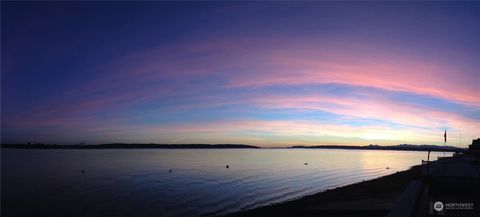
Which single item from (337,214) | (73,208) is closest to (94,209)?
(73,208)

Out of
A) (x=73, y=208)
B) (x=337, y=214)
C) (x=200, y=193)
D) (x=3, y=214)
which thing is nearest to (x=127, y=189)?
(x=200, y=193)

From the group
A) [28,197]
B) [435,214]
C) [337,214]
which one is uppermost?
[435,214]

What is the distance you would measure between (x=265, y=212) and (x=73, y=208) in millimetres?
17203

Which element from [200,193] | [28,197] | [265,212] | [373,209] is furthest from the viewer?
[200,193]

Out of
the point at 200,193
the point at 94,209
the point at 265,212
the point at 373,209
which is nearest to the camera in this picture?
the point at 373,209

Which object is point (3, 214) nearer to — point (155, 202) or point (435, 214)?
point (155, 202)

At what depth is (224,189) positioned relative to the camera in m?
45.5

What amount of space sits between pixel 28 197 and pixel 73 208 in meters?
9.86

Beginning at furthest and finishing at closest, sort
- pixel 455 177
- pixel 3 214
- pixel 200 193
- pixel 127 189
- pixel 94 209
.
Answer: pixel 127 189 → pixel 200 193 → pixel 94 209 → pixel 3 214 → pixel 455 177

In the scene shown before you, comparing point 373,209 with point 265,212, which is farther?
point 265,212

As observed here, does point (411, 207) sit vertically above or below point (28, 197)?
above

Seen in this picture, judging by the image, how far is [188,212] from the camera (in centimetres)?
3011

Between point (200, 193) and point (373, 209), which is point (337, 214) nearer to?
point (373, 209)

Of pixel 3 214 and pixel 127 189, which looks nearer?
pixel 3 214
